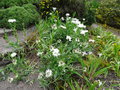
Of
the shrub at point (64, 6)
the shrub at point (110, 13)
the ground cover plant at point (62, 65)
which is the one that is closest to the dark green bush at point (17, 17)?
the shrub at point (64, 6)

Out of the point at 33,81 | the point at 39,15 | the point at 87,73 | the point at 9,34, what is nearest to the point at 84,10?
the point at 39,15

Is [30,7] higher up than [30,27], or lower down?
higher up

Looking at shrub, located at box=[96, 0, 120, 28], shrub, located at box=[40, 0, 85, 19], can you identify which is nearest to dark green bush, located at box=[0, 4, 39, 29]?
shrub, located at box=[40, 0, 85, 19]

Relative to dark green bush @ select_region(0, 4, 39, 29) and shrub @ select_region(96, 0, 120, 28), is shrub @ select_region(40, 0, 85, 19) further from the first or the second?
shrub @ select_region(96, 0, 120, 28)

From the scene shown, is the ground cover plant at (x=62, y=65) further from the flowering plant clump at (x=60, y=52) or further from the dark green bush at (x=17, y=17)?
the dark green bush at (x=17, y=17)

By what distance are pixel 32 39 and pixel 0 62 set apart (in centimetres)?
74

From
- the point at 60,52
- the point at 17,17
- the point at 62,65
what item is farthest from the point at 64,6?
the point at 62,65

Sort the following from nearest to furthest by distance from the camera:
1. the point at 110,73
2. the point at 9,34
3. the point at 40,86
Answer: the point at 40,86 < the point at 110,73 < the point at 9,34

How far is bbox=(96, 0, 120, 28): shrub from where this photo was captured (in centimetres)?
621

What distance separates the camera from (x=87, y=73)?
2.35 meters

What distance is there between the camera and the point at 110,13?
6.30m

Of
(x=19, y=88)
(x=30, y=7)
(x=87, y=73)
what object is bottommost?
(x=19, y=88)

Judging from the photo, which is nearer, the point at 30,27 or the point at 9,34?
the point at 9,34

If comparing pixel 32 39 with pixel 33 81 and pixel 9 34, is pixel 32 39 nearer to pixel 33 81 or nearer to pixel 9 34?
pixel 9 34
